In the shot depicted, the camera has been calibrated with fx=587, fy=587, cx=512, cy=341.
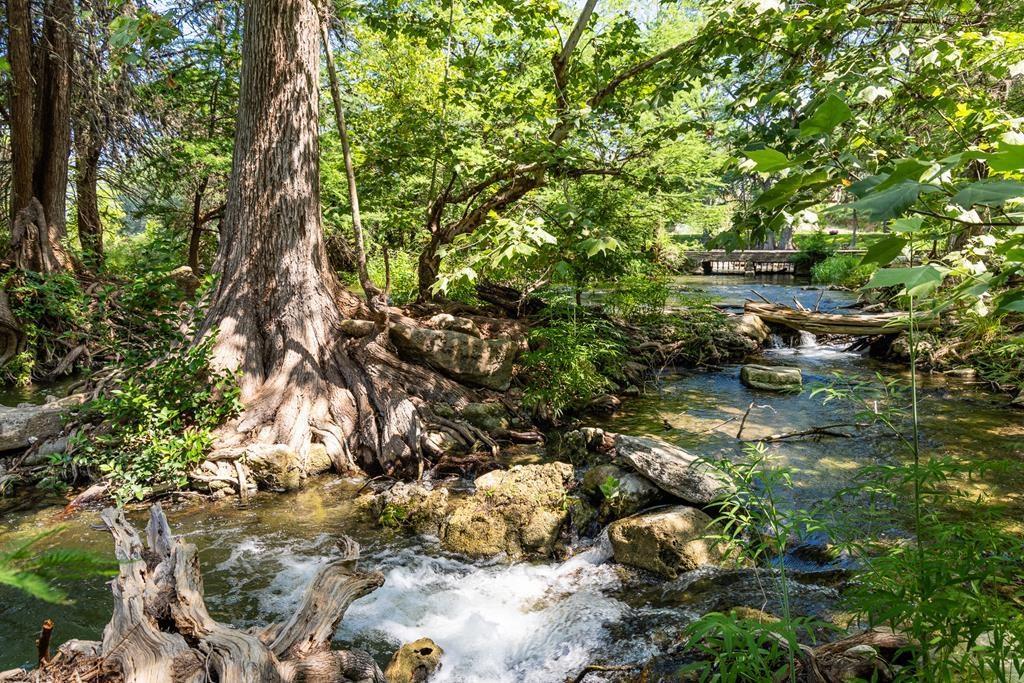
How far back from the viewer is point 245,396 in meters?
6.70

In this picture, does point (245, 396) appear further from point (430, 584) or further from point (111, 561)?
point (111, 561)

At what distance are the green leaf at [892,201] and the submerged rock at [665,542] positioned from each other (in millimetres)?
3810

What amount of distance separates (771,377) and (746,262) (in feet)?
70.8

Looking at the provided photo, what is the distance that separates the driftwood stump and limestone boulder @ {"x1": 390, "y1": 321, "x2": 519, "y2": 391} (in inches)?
189

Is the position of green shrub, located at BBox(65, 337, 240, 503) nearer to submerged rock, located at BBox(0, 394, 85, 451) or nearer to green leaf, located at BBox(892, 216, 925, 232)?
submerged rock, located at BBox(0, 394, 85, 451)

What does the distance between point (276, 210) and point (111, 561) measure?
6.84 metres

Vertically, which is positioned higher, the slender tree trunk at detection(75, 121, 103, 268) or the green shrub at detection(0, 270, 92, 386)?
the slender tree trunk at detection(75, 121, 103, 268)

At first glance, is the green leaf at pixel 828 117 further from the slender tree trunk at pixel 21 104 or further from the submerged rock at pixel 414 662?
the slender tree trunk at pixel 21 104

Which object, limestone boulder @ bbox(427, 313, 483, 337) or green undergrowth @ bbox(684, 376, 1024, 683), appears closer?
green undergrowth @ bbox(684, 376, 1024, 683)

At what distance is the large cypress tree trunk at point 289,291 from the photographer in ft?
22.2

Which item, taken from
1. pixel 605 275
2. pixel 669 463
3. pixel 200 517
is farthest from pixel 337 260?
pixel 669 463

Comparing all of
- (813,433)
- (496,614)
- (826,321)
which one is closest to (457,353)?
(496,614)

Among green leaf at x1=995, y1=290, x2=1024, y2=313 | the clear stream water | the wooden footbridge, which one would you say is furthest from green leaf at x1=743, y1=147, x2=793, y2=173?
the wooden footbridge

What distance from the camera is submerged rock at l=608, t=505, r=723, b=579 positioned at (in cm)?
457
